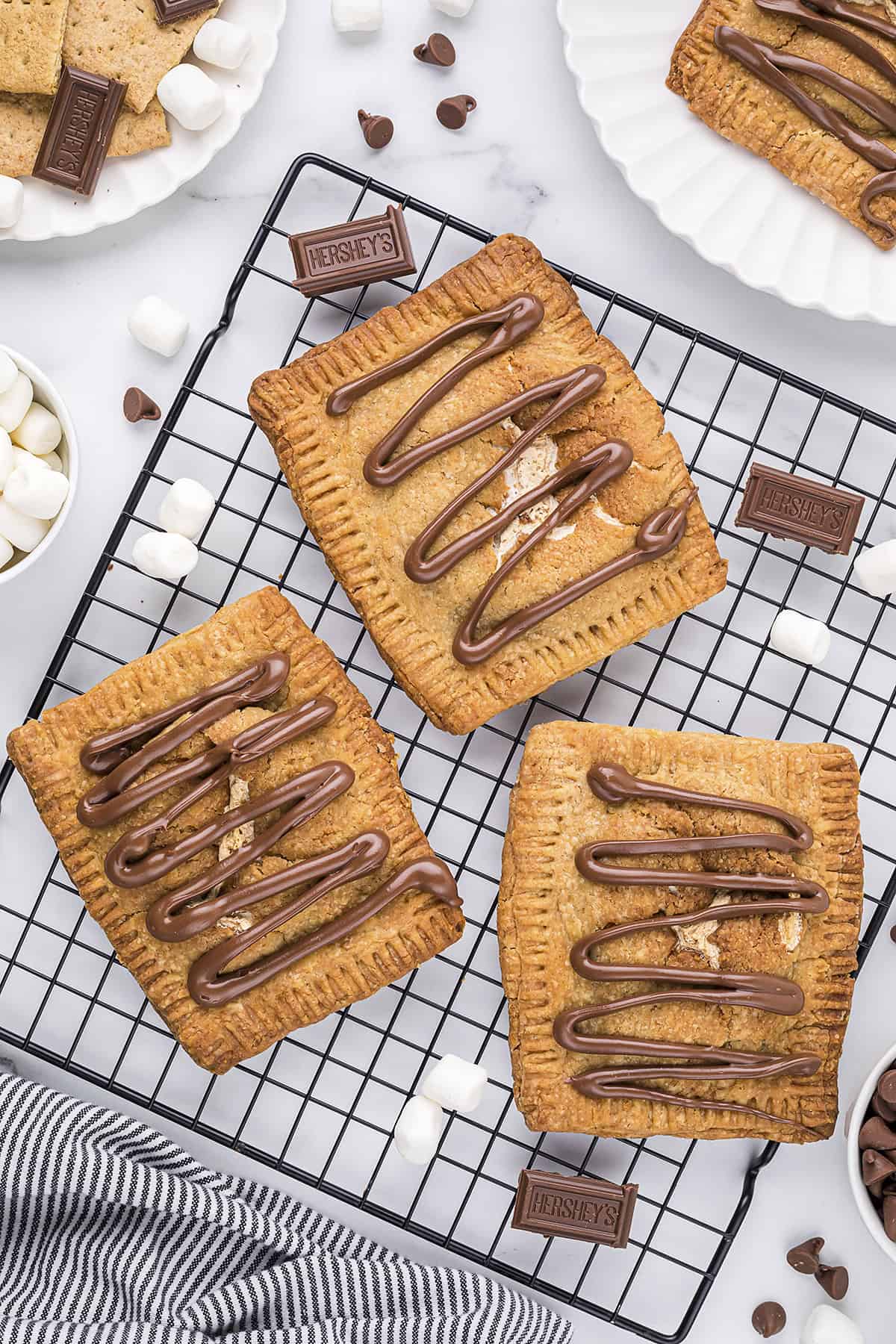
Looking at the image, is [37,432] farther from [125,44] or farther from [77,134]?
[125,44]

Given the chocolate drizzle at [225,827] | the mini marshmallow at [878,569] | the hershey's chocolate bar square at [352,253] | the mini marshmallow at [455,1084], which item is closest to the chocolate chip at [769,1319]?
the mini marshmallow at [455,1084]

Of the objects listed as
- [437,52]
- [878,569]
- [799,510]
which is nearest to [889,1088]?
[878,569]

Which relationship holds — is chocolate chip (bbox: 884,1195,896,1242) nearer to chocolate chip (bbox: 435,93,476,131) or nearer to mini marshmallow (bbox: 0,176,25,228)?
chocolate chip (bbox: 435,93,476,131)

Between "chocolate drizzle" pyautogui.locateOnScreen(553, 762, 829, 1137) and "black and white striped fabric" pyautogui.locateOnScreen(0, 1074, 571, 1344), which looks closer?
"chocolate drizzle" pyautogui.locateOnScreen(553, 762, 829, 1137)

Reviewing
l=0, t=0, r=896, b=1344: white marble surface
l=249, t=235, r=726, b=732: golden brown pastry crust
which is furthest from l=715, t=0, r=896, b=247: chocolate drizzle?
l=249, t=235, r=726, b=732: golden brown pastry crust

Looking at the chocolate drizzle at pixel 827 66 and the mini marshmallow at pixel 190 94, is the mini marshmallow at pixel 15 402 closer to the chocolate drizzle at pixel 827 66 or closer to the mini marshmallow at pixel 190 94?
the mini marshmallow at pixel 190 94
